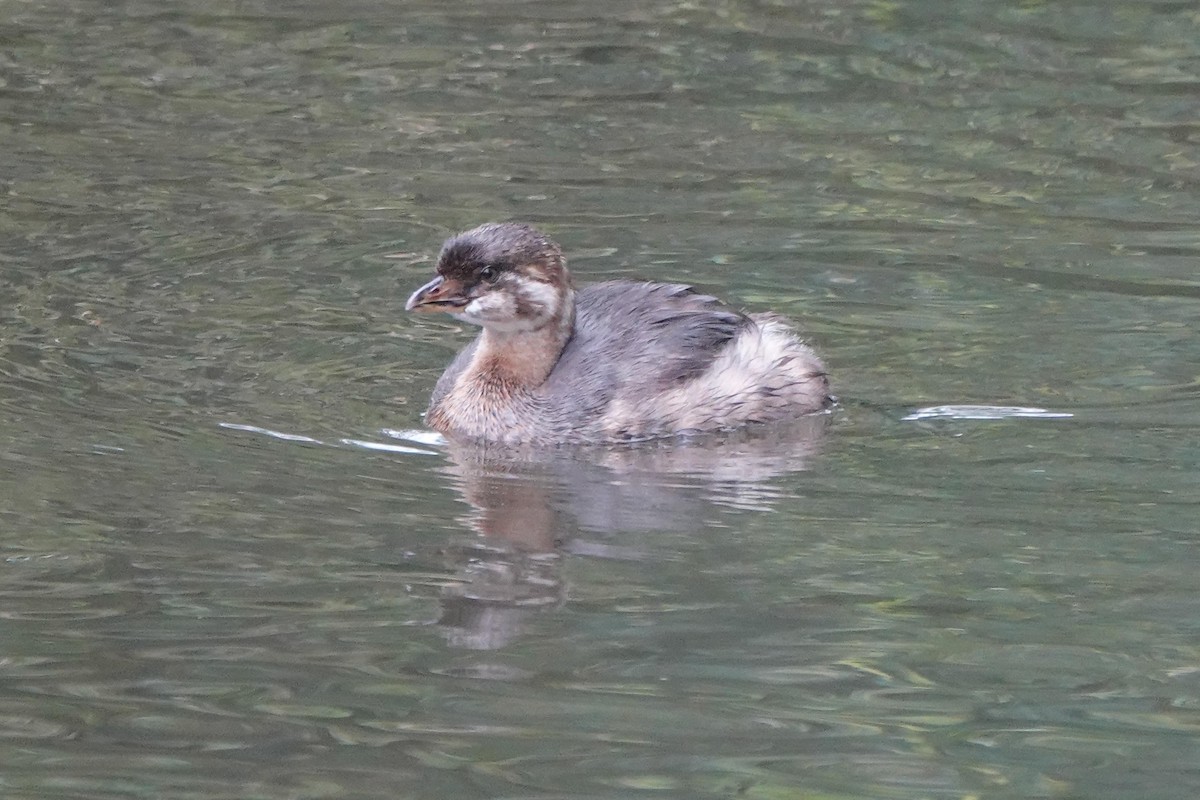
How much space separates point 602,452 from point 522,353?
61cm

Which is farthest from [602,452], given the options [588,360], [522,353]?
[522,353]

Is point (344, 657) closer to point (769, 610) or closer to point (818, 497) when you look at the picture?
point (769, 610)

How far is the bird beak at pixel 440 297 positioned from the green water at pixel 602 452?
46cm

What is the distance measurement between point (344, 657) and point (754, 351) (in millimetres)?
3251

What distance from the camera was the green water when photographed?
5.14 meters

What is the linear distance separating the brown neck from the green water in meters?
0.44

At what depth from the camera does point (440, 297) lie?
822 centimetres

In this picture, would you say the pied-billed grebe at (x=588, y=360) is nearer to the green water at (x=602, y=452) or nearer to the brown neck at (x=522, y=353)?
the brown neck at (x=522, y=353)

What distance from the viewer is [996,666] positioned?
5.53 metres

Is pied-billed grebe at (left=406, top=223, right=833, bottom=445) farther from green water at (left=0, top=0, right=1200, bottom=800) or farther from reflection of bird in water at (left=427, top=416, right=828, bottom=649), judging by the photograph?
green water at (left=0, top=0, right=1200, bottom=800)

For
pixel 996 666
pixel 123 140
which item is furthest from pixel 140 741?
pixel 123 140

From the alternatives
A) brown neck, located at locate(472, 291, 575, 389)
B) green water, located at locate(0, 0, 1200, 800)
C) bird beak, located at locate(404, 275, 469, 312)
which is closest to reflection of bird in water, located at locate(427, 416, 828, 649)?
green water, located at locate(0, 0, 1200, 800)

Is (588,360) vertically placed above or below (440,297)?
below

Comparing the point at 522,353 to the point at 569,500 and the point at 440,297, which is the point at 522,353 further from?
the point at 569,500
